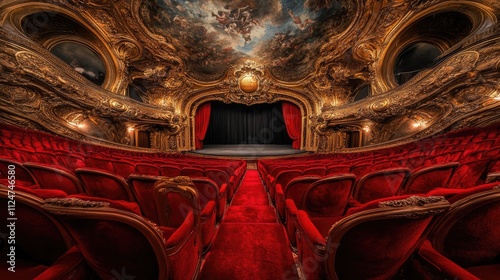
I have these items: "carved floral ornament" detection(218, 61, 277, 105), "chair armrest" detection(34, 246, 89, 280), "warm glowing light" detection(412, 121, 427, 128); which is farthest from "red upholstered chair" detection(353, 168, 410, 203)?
"carved floral ornament" detection(218, 61, 277, 105)

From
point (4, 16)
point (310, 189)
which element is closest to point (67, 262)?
point (310, 189)

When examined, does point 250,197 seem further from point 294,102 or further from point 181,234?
point 294,102

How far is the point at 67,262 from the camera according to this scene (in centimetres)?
72

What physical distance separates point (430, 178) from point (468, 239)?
85cm

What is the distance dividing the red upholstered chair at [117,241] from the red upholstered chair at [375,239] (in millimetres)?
699

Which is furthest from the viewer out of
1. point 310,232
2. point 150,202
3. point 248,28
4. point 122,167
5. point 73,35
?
point 248,28

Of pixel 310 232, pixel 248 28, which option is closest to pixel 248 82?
pixel 248 28

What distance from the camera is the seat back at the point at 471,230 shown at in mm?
703

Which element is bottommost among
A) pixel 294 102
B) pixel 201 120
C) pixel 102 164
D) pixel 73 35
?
pixel 102 164

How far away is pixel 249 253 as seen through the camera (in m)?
1.36

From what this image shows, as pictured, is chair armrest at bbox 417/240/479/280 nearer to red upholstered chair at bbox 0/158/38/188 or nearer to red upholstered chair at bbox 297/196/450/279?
red upholstered chair at bbox 297/196/450/279

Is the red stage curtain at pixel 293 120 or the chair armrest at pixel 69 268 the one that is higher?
the red stage curtain at pixel 293 120

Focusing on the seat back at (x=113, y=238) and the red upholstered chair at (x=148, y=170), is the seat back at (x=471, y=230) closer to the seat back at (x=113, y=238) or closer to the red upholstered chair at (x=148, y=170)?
the seat back at (x=113, y=238)

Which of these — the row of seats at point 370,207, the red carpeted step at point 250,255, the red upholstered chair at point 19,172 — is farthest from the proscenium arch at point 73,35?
the row of seats at point 370,207
